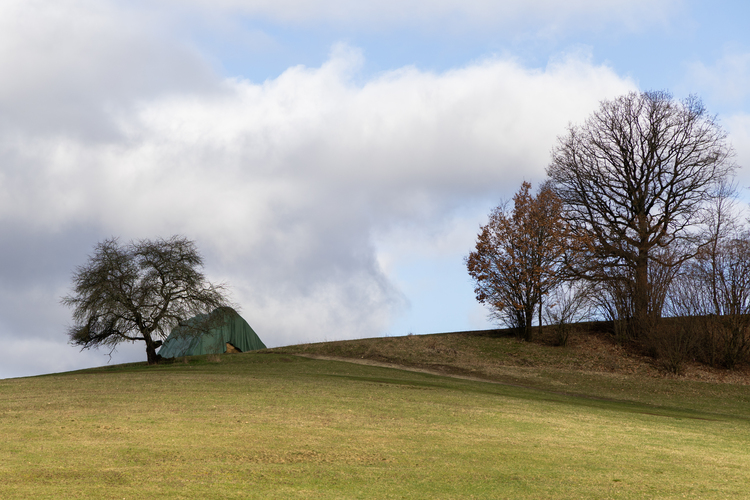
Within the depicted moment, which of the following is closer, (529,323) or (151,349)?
(151,349)

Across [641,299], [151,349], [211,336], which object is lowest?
[151,349]

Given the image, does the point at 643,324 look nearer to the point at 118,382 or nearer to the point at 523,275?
the point at 523,275

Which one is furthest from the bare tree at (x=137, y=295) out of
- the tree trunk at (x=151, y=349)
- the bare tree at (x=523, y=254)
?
the bare tree at (x=523, y=254)

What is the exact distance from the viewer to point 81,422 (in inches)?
547

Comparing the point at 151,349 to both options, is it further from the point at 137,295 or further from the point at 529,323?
the point at 529,323

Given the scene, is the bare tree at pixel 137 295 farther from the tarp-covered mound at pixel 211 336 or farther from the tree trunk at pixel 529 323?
the tree trunk at pixel 529 323

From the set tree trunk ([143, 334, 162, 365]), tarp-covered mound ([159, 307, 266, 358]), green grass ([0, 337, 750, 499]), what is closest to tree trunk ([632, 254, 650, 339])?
green grass ([0, 337, 750, 499])

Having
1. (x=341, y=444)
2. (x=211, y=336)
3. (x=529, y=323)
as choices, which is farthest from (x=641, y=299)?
(x=341, y=444)

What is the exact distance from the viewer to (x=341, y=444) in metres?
12.5

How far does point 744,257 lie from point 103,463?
119ft

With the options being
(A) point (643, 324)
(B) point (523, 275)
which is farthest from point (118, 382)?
(A) point (643, 324)

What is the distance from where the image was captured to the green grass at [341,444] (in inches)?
382

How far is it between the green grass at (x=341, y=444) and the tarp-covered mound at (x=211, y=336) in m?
12.5

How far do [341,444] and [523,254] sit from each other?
96.7 feet
